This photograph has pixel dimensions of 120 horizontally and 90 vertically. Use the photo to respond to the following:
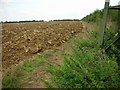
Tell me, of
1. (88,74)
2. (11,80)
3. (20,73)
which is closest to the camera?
(88,74)

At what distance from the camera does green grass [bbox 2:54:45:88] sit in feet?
20.7

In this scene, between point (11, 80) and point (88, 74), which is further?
point (11, 80)

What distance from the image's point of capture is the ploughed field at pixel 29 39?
8848 mm

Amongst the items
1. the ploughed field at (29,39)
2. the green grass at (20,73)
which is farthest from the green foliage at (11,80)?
the ploughed field at (29,39)

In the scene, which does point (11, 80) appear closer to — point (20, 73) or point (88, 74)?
point (20, 73)

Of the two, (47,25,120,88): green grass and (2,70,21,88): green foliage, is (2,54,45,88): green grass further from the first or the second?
(47,25,120,88): green grass

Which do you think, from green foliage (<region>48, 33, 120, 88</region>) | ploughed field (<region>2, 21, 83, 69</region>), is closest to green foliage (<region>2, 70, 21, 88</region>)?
ploughed field (<region>2, 21, 83, 69</region>)

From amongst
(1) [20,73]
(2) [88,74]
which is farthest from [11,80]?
(2) [88,74]

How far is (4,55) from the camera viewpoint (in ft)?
29.3

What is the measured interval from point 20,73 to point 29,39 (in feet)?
10.5

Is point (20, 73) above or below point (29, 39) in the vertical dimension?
below

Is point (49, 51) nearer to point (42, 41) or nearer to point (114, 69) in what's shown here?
point (42, 41)

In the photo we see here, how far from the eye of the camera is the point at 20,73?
23.1 ft

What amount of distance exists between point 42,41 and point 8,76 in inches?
133
